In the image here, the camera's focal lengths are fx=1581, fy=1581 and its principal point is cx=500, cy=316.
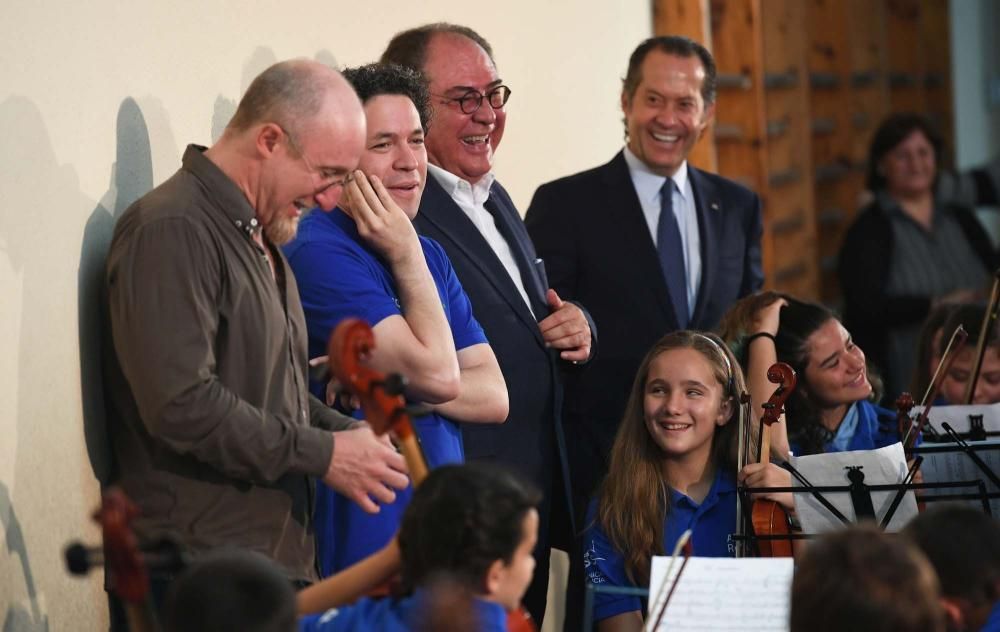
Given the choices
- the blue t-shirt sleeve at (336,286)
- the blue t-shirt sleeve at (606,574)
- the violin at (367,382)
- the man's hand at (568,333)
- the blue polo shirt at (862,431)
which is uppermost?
the blue t-shirt sleeve at (336,286)

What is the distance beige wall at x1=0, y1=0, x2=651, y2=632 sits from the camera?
2.15 m

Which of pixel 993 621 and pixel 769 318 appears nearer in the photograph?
pixel 993 621

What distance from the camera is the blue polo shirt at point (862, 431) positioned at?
347 cm

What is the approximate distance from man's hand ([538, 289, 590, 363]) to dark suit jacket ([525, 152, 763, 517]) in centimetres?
52

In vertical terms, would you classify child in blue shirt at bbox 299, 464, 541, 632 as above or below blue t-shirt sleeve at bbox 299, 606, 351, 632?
above

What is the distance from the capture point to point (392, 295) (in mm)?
2621

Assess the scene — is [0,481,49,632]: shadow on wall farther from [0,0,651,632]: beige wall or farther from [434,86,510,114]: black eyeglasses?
[434,86,510,114]: black eyeglasses

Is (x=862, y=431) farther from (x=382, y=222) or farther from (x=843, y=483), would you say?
(x=382, y=222)

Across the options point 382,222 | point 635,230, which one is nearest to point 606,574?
point 382,222

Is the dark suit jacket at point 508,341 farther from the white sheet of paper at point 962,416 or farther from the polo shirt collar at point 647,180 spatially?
the polo shirt collar at point 647,180

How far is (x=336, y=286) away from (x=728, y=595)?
0.79 metres

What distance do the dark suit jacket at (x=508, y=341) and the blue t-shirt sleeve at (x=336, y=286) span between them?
484 millimetres

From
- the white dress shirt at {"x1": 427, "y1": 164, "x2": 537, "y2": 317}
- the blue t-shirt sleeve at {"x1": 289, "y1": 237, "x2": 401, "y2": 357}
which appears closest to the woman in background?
the white dress shirt at {"x1": 427, "y1": 164, "x2": 537, "y2": 317}

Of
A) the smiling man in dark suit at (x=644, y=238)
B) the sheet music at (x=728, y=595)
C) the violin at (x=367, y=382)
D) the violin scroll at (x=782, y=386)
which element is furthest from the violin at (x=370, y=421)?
the smiling man in dark suit at (x=644, y=238)
